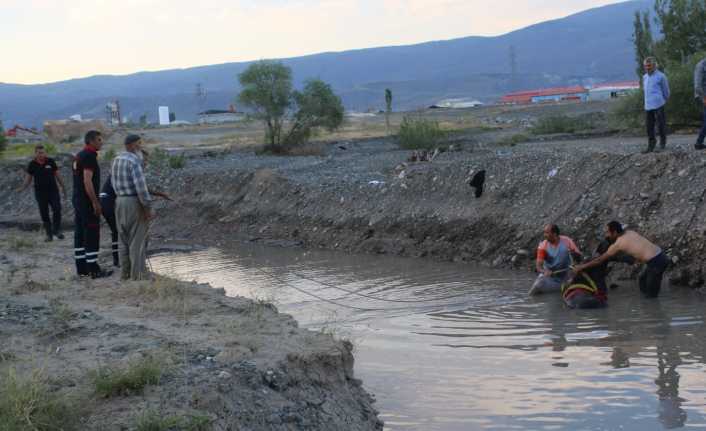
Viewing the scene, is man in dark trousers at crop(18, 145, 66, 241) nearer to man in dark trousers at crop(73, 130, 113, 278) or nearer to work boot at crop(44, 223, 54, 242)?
work boot at crop(44, 223, 54, 242)

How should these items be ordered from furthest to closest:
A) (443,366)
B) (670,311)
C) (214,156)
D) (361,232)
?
(214,156) < (361,232) < (670,311) < (443,366)

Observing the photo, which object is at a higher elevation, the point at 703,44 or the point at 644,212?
the point at 703,44

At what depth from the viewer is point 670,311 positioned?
11.0 metres

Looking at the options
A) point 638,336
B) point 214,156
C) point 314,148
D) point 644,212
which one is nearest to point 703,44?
point 314,148

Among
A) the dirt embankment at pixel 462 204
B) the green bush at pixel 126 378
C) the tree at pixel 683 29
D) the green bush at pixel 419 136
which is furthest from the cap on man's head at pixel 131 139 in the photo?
the tree at pixel 683 29

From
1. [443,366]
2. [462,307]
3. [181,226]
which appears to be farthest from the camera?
[181,226]

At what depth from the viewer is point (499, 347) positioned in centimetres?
968

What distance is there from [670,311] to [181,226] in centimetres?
1471

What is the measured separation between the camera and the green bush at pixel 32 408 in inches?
203

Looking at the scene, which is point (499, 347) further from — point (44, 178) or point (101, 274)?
point (44, 178)

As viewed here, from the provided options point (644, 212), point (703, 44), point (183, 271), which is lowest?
point (183, 271)

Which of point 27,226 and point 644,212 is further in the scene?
point 27,226

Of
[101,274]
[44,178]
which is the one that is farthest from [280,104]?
[101,274]

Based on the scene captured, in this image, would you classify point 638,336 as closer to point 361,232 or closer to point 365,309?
point 365,309
